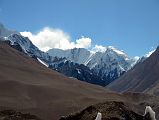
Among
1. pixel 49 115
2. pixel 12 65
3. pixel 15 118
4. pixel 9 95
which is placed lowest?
pixel 15 118

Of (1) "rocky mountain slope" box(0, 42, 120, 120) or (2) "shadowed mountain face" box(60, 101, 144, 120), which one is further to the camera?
(1) "rocky mountain slope" box(0, 42, 120, 120)

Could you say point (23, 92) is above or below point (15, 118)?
above

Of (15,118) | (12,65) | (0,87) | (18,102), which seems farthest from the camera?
(12,65)

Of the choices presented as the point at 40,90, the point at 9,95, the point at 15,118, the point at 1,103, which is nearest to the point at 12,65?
the point at 40,90

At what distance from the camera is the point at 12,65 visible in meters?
117

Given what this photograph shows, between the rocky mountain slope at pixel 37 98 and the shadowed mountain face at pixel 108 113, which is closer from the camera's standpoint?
the shadowed mountain face at pixel 108 113

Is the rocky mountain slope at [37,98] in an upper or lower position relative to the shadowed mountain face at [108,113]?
upper

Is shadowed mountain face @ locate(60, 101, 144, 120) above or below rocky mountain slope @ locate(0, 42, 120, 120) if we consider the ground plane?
below

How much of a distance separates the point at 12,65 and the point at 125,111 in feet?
323

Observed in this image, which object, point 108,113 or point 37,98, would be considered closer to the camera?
point 108,113

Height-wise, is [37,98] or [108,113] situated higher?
[37,98]

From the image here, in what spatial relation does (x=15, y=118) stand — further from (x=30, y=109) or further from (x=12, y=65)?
(x=12, y=65)

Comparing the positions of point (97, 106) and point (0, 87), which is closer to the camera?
point (97, 106)

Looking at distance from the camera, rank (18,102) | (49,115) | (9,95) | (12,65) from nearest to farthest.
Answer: (49,115), (18,102), (9,95), (12,65)
